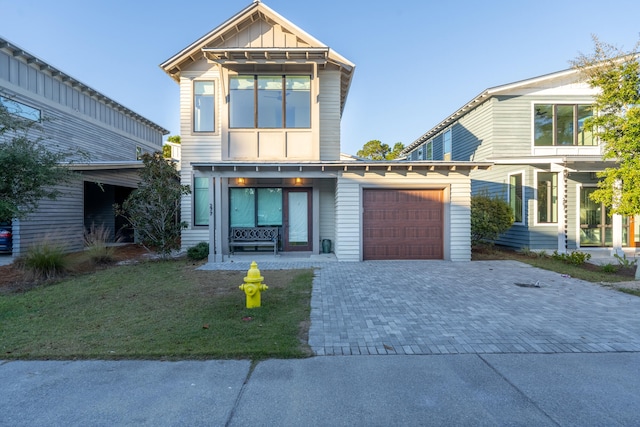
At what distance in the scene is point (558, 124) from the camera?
12805 mm

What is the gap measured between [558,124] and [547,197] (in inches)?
118

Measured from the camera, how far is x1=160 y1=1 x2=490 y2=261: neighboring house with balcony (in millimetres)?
10164

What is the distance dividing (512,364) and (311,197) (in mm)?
8737

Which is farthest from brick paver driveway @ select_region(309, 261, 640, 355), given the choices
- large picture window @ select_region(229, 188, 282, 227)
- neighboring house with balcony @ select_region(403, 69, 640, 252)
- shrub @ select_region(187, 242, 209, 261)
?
neighboring house with balcony @ select_region(403, 69, 640, 252)

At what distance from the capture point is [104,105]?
16.3 m

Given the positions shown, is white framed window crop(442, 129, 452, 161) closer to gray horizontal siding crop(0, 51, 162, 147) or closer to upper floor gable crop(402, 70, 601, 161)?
upper floor gable crop(402, 70, 601, 161)

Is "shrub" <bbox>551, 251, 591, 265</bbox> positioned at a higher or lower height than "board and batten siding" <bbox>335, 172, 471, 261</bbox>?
lower

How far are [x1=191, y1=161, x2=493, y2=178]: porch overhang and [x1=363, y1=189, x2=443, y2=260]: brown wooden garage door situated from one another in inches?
29.5

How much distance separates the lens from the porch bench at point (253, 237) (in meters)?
11.1

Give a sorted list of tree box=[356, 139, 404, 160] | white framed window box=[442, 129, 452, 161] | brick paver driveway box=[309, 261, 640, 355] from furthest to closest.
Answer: tree box=[356, 139, 404, 160]
white framed window box=[442, 129, 452, 161]
brick paver driveway box=[309, 261, 640, 355]

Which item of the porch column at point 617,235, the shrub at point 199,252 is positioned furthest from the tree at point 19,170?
the porch column at point 617,235

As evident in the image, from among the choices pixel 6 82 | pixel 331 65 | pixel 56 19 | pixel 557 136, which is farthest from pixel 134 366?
pixel 56 19

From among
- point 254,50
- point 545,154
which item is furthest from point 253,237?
point 545,154

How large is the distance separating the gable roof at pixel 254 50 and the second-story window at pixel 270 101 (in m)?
0.61
